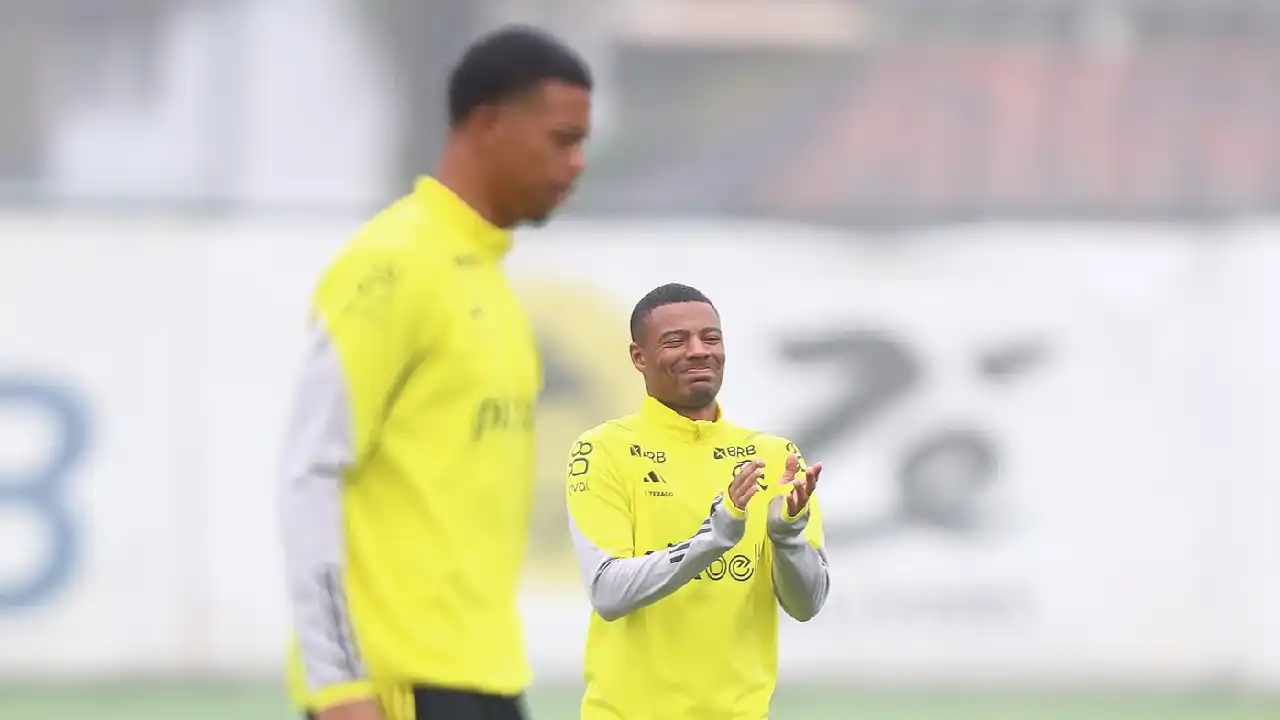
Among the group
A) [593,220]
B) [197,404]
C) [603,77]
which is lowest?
[197,404]

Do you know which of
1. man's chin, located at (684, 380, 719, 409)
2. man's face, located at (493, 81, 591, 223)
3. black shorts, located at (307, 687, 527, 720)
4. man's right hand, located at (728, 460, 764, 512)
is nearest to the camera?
black shorts, located at (307, 687, 527, 720)

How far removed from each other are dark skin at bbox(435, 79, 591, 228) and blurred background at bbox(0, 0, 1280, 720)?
22.8 ft

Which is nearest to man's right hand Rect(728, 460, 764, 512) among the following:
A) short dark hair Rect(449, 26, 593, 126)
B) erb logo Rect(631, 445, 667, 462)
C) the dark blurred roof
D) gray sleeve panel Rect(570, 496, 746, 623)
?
gray sleeve panel Rect(570, 496, 746, 623)

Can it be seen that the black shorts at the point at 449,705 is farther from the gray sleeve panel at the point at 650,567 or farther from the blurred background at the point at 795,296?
the blurred background at the point at 795,296

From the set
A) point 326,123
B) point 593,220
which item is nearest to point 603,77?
point 593,220

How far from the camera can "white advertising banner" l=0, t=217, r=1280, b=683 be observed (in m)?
9.87

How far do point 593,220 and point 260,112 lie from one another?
5.29ft

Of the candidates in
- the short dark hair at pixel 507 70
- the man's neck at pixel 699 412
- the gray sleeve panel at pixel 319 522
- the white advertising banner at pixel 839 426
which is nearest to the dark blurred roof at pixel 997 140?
the white advertising banner at pixel 839 426

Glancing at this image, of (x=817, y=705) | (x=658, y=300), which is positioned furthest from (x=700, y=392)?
(x=817, y=705)

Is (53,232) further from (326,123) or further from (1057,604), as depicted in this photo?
(1057,604)

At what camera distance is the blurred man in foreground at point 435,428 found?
9.03 ft

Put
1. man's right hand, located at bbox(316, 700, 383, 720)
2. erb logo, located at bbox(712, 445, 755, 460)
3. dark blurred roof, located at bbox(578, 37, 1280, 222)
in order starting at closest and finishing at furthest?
man's right hand, located at bbox(316, 700, 383, 720) → erb logo, located at bbox(712, 445, 755, 460) → dark blurred roof, located at bbox(578, 37, 1280, 222)

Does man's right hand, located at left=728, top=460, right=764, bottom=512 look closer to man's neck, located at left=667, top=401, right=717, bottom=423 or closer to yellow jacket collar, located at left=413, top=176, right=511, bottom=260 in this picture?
man's neck, located at left=667, top=401, right=717, bottom=423

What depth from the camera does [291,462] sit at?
275 cm
